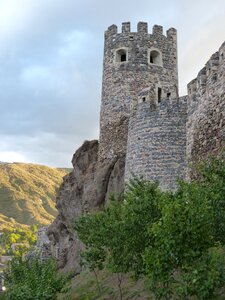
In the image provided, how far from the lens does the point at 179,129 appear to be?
74.4 ft

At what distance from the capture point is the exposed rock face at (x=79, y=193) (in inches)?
1116

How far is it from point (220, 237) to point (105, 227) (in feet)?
15.7

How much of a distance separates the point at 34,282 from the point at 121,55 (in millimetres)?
18417

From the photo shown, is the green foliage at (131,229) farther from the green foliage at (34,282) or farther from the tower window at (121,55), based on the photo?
the tower window at (121,55)

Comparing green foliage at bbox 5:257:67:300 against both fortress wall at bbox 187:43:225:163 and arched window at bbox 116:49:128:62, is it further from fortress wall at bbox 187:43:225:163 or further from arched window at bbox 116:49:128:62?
arched window at bbox 116:49:128:62

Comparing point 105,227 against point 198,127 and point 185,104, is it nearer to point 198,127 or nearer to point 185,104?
point 198,127

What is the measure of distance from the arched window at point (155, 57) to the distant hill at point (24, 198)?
9701 centimetres

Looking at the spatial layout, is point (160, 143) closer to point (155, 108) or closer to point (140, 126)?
point (140, 126)

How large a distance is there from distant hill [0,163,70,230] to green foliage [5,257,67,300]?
105346 mm

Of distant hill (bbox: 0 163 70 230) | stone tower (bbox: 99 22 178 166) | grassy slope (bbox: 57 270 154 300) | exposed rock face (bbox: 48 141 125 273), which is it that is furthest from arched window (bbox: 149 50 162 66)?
distant hill (bbox: 0 163 70 230)

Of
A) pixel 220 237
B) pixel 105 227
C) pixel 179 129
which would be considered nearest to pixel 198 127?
pixel 179 129

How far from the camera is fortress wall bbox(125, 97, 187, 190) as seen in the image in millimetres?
22188

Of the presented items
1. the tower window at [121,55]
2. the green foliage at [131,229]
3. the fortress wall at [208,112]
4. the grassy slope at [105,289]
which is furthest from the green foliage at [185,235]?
Result: the tower window at [121,55]

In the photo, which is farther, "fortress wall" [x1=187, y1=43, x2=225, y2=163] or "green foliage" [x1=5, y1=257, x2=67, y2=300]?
"fortress wall" [x1=187, y1=43, x2=225, y2=163]
